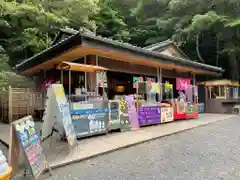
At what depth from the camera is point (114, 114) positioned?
20.3 ft

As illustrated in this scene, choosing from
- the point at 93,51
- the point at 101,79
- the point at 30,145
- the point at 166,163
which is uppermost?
the point at 93,51

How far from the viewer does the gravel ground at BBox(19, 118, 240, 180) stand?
3.11 meters

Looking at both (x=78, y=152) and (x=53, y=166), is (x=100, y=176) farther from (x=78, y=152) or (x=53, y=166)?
(x=78, y=152)

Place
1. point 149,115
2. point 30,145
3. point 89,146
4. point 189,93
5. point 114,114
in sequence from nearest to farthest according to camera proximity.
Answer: point 30,145 → point 89,146 → point 114,114 → point 149,115 → point 189,93

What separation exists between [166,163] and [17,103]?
723 centimetres

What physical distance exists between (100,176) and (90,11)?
1326 cm

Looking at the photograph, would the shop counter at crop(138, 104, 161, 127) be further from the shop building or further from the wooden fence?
the wooden fence

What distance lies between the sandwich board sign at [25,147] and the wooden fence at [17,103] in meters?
6.04

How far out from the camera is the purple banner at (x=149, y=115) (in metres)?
7.15

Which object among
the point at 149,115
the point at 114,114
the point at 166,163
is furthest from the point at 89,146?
the point at 149,115

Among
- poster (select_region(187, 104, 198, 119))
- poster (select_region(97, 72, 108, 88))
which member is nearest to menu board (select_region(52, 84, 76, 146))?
poster (select_region(97, 72, 108, 88))

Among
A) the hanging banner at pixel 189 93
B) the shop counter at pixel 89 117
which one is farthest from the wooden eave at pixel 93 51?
the shop counter at pixel 89 117

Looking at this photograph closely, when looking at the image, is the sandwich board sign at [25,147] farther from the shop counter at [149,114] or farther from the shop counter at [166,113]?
the shop counter at [166,113]

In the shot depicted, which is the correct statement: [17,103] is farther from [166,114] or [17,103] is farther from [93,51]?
[166,114]
